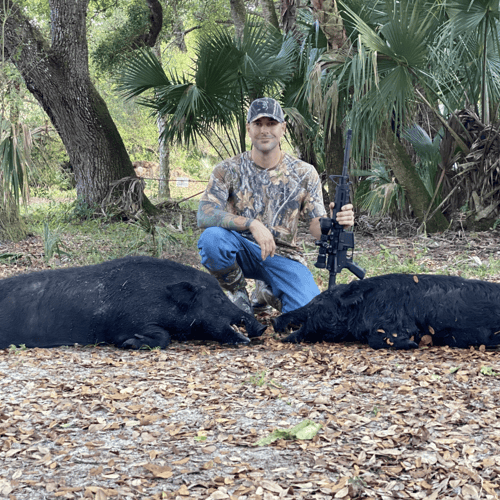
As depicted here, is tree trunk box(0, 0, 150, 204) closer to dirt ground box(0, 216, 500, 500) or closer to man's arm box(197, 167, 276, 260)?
man's arm box(197, 167, 276, 260)

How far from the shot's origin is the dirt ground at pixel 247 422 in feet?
7.11

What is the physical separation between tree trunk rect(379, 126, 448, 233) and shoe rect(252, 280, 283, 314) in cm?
382

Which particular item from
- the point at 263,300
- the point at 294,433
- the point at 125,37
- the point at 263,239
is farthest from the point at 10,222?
the point at 125,37

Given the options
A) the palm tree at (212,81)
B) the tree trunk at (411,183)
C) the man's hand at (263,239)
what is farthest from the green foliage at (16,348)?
the tree trunk at (411,183)

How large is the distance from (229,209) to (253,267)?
502 mm

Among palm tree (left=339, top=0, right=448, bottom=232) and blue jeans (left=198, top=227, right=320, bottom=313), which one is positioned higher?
palm tree (left=339, top=0, right=448, bottom=232)

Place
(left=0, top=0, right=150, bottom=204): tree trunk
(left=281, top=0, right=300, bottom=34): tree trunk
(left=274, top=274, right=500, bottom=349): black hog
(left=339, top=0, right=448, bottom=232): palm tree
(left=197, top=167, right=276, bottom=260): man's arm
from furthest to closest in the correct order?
(left=281, top=0, right=300, bottom=34): tree trunk, (left=0, top=0, right=150, bottom=204): tree trunk, (left=339, top=0, right=448, bottom=232): palm tree, (left=197, top=167, right=276, bottom=260): man's arm, (left=274, top=274, right=500, bottom=349): black hog

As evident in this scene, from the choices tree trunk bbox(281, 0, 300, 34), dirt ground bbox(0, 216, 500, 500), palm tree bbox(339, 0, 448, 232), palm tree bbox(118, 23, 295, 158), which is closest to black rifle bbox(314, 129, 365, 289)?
dirt ground bbox(0, 216, 500, 500)

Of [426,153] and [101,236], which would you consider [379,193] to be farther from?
[101,236]

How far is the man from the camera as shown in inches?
180

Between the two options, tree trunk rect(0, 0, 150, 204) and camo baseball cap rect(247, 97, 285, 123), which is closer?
camo baseball cap rect(247, 97, 285, 123)

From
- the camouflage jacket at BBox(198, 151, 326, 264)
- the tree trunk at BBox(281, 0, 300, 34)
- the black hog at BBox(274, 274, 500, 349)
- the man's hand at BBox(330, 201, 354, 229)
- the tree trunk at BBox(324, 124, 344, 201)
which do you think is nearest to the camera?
the black hog at BBox(274, 274, 500, 349)

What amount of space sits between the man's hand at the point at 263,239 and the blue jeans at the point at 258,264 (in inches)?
11.8

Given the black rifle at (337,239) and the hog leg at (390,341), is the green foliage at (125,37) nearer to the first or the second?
the black rifle at (337,239)
